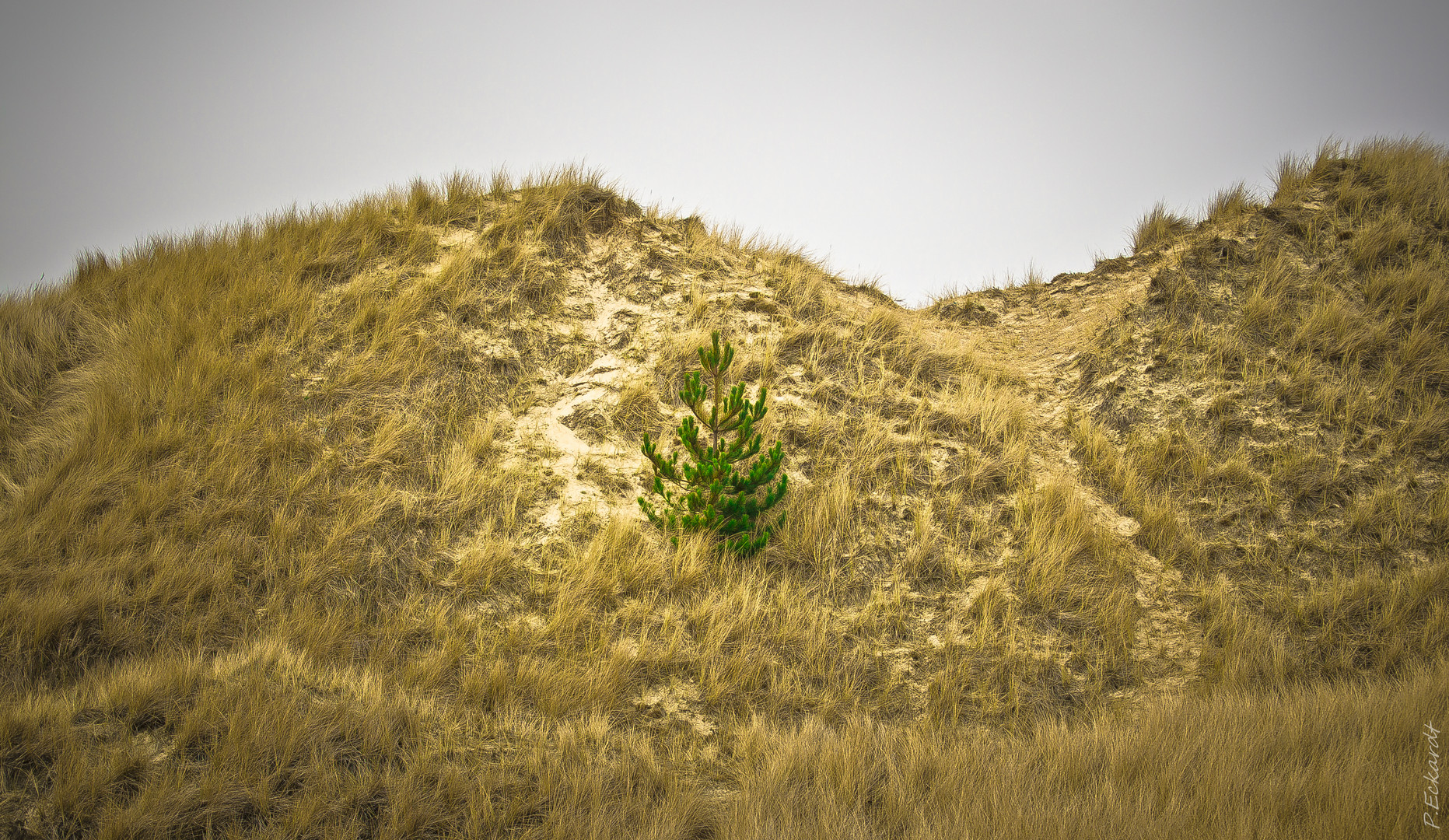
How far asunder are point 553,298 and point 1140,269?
10.0 meters

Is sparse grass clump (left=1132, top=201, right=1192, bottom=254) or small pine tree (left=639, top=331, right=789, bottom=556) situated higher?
sparse grass clump (left=1132, top=201, right=1192, bottom=254)

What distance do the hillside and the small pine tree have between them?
31 centimetres

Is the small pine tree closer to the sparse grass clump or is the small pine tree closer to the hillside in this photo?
the hillside

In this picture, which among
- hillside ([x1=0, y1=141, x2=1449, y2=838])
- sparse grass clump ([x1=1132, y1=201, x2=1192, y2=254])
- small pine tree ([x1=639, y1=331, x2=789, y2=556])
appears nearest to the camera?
hillside ([x1=0, y1=141, x2=1449, y2=838])

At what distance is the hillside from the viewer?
4.35 metres

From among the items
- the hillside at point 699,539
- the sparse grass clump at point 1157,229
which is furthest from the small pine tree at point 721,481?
the sparse grass clump at point 1157,229

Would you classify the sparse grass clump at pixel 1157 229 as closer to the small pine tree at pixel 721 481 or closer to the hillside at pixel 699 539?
the hillside at pixel 699 539

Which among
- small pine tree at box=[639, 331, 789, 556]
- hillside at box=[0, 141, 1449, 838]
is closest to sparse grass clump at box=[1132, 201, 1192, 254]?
hillside at box=[0, 141, 1449, 838]

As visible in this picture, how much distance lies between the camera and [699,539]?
6.75 metres

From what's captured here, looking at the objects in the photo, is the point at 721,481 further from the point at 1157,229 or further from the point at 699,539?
the point at 1157,229

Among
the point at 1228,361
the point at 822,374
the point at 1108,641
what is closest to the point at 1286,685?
the point at 1108,641

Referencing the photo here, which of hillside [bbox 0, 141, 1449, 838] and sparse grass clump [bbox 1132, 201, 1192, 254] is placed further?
sparse grass clump [bbox 1132, 201, 1192, 254]

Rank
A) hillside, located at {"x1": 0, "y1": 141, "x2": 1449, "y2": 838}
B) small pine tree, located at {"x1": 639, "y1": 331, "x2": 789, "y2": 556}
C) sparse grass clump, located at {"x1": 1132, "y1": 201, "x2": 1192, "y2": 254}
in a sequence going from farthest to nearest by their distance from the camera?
sparse grass clump, located at {"x1": 1132, "y1": 201, "x2": 1192, "y2": 254} → small pine tree, located at {"x1": 639, "y1": 331, "x2": 789, "y2": 556} → hillside, located at {"x1": 0, "y1": 141, "x2": 1449, "y2": 838}

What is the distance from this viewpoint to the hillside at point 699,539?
4.35 meters
